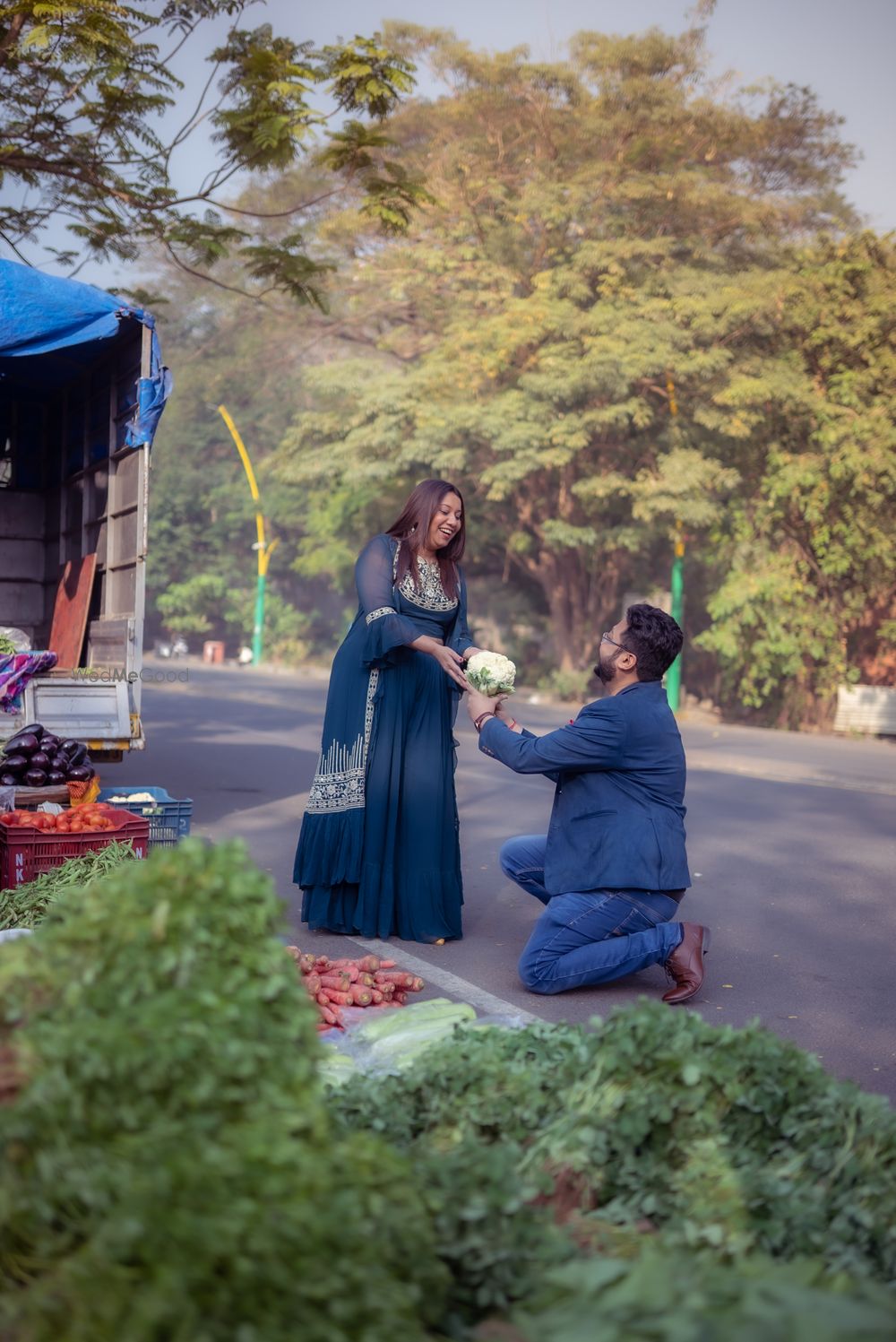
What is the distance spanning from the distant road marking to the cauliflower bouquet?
50.7 inches

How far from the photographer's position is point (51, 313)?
8.55 meters

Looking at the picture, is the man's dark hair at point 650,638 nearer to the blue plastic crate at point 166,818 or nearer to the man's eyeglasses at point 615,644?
the man's eyeglasses at point 615,644

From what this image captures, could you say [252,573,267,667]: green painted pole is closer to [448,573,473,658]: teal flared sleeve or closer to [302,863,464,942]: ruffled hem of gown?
Answer: [448,573,473,658]: teal flared sleeve

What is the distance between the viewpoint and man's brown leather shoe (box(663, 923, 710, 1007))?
5359 mm

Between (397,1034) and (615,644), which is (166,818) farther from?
(397,1034)

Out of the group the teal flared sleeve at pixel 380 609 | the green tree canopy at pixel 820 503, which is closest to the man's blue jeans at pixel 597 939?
the teal flared sleeve at pixel 380 609

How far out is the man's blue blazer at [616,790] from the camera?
5.47 meters

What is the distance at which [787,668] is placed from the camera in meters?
25.0

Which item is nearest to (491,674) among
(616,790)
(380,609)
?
(380,609)

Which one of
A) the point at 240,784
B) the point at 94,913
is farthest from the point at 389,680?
the point at 240,784

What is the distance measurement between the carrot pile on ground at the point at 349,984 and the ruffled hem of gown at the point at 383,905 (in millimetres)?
903

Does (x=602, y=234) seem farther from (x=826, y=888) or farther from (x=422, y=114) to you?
(x=826, y=888)

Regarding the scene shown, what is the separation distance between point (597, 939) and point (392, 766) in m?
1.52

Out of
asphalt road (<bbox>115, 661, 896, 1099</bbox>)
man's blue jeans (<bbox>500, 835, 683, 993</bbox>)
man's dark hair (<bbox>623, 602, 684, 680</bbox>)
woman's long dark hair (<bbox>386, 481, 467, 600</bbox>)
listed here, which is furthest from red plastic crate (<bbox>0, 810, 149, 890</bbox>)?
man's dark hair (<bbox>623, 602, 684, 680</bbox>)
